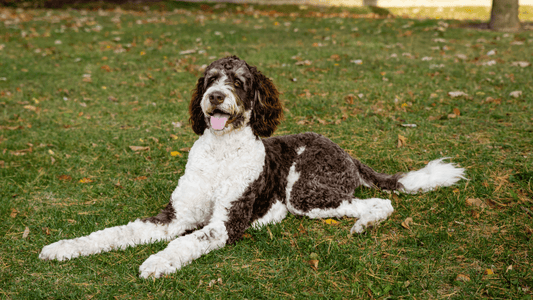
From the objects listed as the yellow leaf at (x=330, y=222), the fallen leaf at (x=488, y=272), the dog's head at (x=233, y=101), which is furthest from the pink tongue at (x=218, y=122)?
the fallen leaf at (x=488, y=272)

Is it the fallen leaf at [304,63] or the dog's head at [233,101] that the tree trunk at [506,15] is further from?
the dog's head at [233,101]

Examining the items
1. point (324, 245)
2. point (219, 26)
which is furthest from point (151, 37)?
point (324, 245)

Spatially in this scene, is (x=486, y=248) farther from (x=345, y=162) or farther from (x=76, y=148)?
(x=76, y=148)

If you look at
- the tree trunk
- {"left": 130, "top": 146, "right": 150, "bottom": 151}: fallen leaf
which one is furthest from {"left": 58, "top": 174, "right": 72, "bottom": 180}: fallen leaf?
the tree trunk

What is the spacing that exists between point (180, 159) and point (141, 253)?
237cm

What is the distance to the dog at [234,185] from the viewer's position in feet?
12.1

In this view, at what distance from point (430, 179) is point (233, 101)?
98.1 inches

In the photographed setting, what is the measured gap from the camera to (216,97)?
3.55 m

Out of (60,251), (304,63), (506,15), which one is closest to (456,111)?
(304,63)

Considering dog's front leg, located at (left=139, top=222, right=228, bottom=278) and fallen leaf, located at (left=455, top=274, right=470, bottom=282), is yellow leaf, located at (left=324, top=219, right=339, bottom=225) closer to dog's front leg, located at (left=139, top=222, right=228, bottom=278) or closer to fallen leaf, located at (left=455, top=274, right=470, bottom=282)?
dog's front leg, located at (left=139, top=222, right=228, bottom=278)

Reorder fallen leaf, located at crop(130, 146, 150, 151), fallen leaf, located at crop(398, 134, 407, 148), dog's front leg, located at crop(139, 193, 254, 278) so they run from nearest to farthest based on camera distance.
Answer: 1. dog's front leg, located at crop(139, 193, 254, 278)
2. fallen leaf, located at crop(398, 134, 407, 148)
3. fallen leaf, located at crop(130, 146, 150, 151)

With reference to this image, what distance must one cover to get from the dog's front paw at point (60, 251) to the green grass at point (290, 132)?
7 cm

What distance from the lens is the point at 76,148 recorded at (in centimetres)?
646

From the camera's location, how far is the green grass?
3.40 meters
